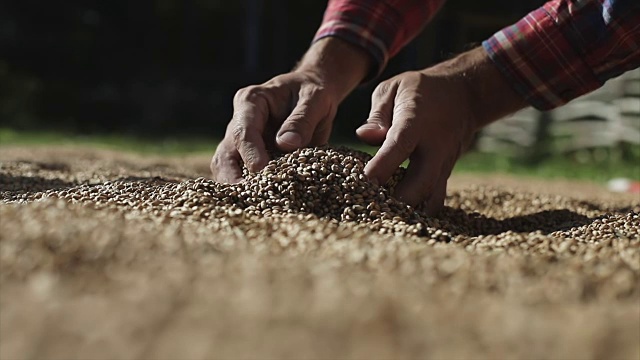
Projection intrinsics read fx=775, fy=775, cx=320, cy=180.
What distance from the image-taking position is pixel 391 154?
2.15 meters

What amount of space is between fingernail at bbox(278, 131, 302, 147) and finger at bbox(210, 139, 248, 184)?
145mm

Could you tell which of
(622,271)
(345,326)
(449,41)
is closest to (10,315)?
(345,326)

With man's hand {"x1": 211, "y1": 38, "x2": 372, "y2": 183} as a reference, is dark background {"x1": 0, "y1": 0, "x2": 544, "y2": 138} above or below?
below

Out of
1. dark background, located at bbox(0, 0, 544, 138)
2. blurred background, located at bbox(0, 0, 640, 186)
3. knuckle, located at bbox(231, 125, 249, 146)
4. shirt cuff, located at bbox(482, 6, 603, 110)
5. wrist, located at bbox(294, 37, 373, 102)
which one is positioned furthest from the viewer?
dark background, located at bbox(0, 0, 544, 138)

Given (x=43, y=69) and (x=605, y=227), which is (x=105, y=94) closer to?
(x=43, y=69)

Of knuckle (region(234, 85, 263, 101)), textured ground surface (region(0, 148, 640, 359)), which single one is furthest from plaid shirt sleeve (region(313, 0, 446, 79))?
textured ground surface (region(0, 148, 640, 359))

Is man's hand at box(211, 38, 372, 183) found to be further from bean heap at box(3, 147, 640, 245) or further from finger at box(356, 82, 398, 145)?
finger at box(356, 82, 398, 145)

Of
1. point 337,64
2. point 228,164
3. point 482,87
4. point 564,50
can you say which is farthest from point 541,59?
point 228,164

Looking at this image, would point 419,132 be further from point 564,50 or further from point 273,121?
point 564,50

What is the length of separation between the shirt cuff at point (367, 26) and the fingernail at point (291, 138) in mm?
678

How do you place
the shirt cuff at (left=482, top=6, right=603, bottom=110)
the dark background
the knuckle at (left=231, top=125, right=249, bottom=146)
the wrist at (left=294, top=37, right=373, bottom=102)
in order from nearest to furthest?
the knuckle at (left=231, top=125, right=249, bottom=146), the shirt cuff at (left=482, top=6, right=603, bottom=110), the wrist at (left=294, top=37, right=373, bottom=102), the dark background

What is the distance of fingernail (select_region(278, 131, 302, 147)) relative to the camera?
2264mm

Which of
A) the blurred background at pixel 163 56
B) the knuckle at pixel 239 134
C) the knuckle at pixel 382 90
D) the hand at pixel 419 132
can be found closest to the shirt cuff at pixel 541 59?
the hand at pixel 419 132

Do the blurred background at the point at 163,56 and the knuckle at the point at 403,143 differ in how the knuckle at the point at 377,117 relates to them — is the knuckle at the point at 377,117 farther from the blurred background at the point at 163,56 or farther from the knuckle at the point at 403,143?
the blurred background at the point at 163,56
